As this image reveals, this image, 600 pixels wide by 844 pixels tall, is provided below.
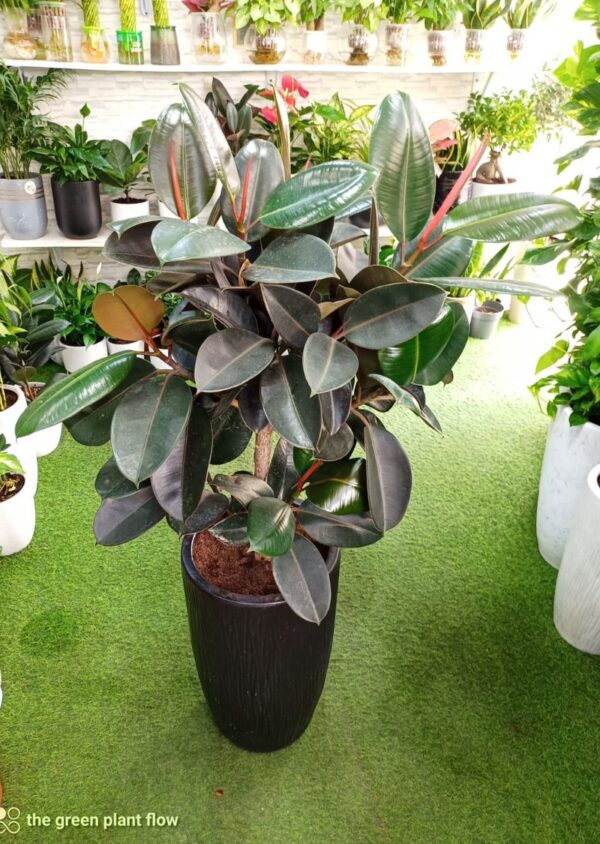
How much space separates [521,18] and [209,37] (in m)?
1.51

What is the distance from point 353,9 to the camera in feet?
9.37

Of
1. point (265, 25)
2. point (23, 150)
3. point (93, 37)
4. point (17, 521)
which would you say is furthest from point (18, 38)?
point (17, 521)

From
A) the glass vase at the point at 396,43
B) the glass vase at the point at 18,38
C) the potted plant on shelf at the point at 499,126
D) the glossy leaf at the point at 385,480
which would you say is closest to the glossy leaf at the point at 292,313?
the glossy leaf at the point at 385,480

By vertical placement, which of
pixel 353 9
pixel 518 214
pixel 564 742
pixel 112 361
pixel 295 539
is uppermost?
pixel 353 9

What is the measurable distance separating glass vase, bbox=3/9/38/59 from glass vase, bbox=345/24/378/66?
53.9 inches

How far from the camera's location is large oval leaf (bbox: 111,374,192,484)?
0.91 m

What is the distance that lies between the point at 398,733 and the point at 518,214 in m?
1.29

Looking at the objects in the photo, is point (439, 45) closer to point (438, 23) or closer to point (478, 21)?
point (438, 23)

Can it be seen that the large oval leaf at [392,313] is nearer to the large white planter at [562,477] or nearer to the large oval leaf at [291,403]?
the large oval leaf at [291,403]

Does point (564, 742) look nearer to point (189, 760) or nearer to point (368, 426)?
point (189, 760)

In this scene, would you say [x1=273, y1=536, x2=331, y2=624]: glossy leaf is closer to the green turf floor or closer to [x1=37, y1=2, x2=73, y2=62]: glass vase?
the green turf floor

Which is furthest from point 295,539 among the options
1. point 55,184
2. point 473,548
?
point 55,184

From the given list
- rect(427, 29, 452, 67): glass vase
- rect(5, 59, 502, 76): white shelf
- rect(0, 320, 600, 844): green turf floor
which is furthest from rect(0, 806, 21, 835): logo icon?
rect(427, 29, 452, 67): glass vase

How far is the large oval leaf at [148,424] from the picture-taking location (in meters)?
0.91
